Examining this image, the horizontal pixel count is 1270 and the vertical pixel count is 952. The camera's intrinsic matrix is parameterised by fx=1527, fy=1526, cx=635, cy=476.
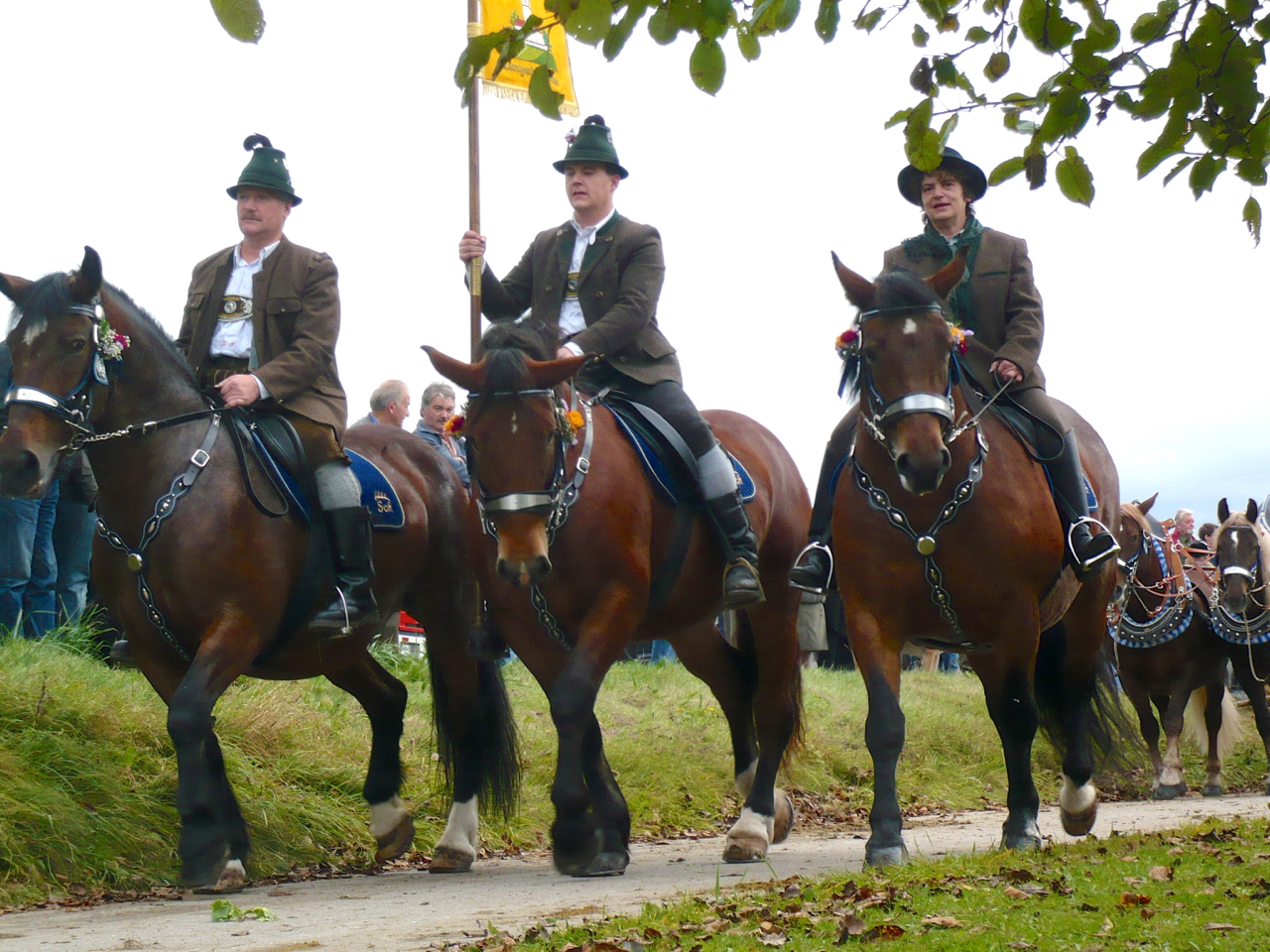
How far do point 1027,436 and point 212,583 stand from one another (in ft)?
14.0

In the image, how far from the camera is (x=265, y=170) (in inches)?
343

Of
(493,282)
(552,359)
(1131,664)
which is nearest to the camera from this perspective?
(552,359)

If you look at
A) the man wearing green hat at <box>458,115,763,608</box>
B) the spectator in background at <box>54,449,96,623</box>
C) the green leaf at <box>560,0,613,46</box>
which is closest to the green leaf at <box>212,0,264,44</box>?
the green leaf at <box>560,0,613,46</box>

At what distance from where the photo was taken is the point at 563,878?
300 inches

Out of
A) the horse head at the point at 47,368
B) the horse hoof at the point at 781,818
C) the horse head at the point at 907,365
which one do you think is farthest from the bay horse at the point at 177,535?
the horse head at the point at 907,365

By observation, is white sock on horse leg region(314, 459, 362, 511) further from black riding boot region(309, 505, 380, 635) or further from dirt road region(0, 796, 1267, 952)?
dirt road region(0, 796, 1267, 952)

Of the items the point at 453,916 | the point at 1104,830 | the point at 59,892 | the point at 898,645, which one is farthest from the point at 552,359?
the point at 1104,830

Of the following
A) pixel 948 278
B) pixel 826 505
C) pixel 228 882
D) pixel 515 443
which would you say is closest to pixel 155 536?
pixel 228 882

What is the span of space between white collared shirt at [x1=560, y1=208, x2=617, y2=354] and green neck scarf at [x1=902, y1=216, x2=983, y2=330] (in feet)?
5.84

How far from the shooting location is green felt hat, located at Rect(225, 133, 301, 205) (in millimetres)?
8680

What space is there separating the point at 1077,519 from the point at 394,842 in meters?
4.16

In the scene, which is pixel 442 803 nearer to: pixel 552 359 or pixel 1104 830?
pixel 552 359

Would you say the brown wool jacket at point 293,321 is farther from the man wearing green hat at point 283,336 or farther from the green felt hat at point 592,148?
the green felt hat at point 592,148

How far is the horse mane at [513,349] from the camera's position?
7.48 metres
